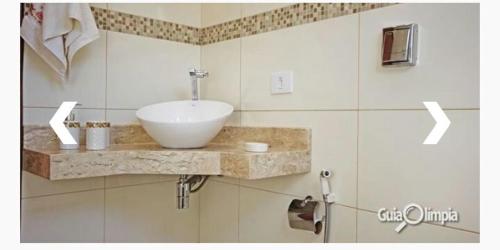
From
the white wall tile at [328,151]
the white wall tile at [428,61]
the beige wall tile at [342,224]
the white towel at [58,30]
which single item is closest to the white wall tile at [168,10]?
the white towel at [58,30]

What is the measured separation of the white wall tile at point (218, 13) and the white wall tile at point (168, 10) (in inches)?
1.3

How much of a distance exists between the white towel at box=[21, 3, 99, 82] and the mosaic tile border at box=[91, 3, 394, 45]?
208 mm

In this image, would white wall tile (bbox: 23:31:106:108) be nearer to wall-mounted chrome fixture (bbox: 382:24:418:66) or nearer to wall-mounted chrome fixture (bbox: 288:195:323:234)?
wall-mounted chrome fixture (bbox: 288:195:323:234)

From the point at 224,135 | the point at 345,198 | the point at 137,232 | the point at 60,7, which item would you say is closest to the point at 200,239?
the point at 137,232

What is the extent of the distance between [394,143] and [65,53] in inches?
45.6

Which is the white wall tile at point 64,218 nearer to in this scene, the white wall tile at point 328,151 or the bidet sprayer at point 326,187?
the white wall tile at point 328,151

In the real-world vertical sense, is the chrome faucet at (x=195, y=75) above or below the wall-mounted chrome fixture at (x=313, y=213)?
above

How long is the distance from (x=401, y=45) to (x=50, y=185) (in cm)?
133

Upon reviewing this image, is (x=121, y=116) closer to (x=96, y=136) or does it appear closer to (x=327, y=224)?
(x=96, y=136)

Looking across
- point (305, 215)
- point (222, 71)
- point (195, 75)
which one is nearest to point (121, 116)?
point (195, 75)

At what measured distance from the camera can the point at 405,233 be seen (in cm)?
120

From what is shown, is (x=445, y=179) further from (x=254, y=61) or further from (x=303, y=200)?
(x=254, y=61)

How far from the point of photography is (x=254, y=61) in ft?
5.38

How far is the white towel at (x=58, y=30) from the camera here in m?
1.32
